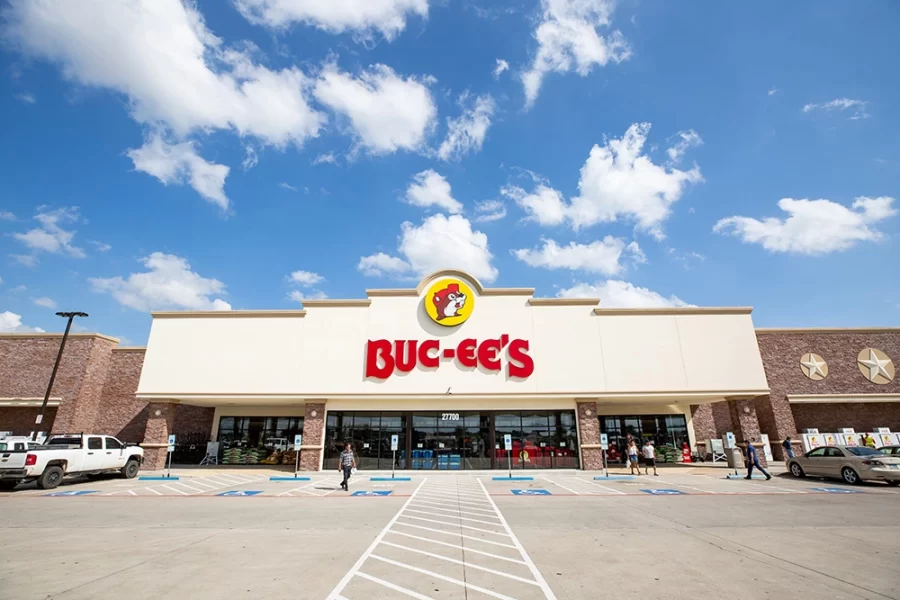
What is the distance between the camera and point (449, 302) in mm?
25750

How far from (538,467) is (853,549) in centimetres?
1794

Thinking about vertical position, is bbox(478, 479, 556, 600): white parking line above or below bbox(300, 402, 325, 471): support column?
below

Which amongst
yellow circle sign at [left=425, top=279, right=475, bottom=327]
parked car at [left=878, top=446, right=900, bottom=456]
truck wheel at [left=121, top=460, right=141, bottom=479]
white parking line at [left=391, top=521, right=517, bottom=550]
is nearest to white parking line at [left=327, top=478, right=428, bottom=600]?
white parking line at [left=391, top=521, right=517, bottom=550]

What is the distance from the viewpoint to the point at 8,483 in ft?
60.9

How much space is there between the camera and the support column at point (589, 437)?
80.3ft

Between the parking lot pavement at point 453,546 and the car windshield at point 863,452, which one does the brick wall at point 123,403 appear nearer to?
the parking lot pavement at point 453,546

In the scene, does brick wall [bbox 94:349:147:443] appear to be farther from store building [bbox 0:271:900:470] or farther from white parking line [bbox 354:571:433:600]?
white parking line [bbox 354:571:433:600]

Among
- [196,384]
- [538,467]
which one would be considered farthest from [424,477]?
[196,384]

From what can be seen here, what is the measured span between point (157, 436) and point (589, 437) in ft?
81.1

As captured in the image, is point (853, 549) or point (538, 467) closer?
point (853, 549)

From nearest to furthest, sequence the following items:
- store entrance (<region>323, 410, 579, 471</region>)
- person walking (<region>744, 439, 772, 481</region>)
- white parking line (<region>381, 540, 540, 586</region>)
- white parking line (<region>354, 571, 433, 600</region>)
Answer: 1. white parking line (<region>354, 571, 433, 600</region>)
2. white parking line (<region>381, 540, 540, 586</region>)
3. person walking (<region>744, 439, 772, 481</region>)
4. store entrance (<region>323, 410, 579, 471</region>)

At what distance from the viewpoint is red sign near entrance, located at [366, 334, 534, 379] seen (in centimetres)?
2461

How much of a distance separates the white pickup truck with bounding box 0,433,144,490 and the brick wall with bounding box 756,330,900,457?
1438 inches

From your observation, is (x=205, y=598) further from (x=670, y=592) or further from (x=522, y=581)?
(x=670, y=592)
